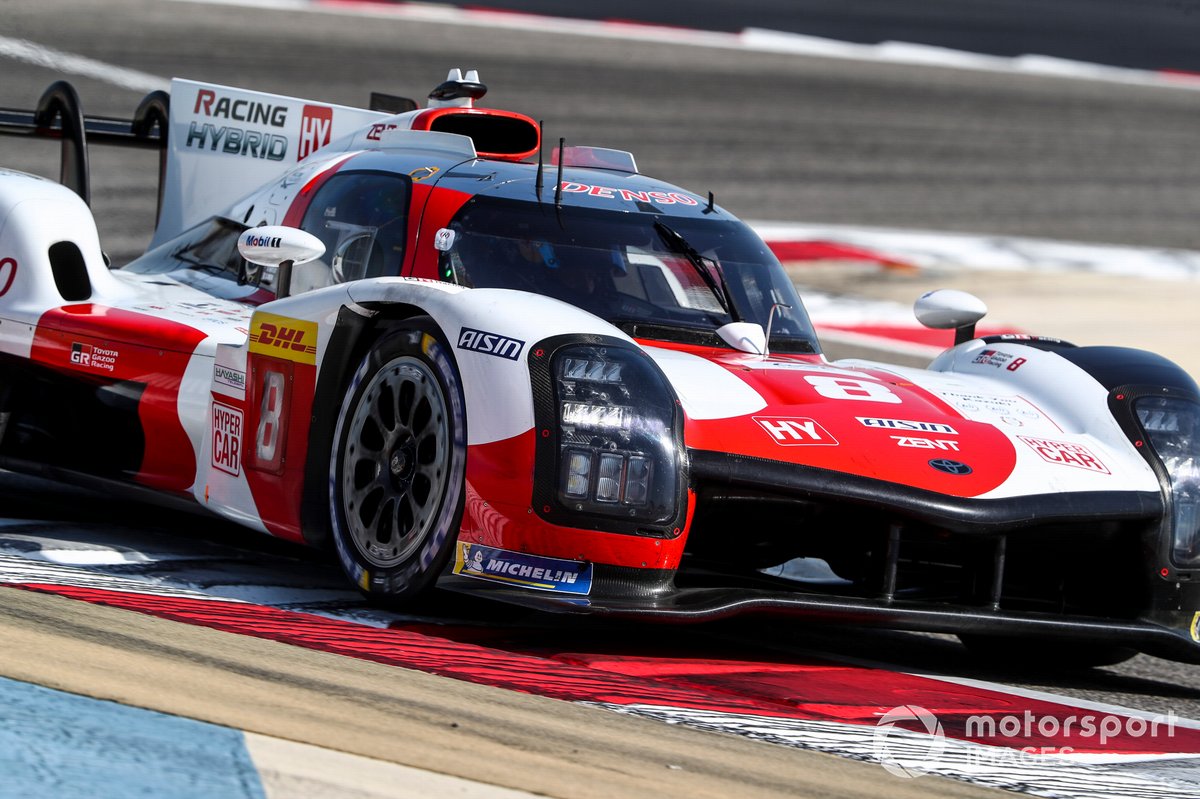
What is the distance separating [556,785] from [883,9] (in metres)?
23.0

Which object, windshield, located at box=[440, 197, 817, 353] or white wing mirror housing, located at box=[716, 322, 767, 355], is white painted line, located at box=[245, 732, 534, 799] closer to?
windshield, located at box=[440, 197, 817, 353]

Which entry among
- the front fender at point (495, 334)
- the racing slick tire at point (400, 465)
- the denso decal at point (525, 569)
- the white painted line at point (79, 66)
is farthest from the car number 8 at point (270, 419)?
the white painted line at point (79, 66)

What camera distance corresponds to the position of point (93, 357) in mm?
5898

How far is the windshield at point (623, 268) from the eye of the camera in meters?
5.44

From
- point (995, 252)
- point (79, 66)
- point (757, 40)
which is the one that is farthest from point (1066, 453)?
point (757, 40)

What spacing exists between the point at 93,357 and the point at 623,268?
1785mm

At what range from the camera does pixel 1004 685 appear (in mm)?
4859

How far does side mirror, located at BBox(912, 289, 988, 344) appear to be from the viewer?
6512mm

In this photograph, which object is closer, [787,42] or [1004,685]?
[1004,685]

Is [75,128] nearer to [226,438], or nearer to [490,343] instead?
[226,438]

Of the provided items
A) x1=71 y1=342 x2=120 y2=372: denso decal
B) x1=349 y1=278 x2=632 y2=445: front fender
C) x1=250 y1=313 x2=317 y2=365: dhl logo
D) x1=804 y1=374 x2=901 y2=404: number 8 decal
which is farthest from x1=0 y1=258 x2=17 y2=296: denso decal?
x1=804 y1=374 x2=901 y2=404: number 8 decal

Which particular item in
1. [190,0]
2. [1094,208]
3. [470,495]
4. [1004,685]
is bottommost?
[1004,685]

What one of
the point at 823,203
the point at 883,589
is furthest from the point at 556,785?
the point at 823,203

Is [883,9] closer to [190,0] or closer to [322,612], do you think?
[190,0]
